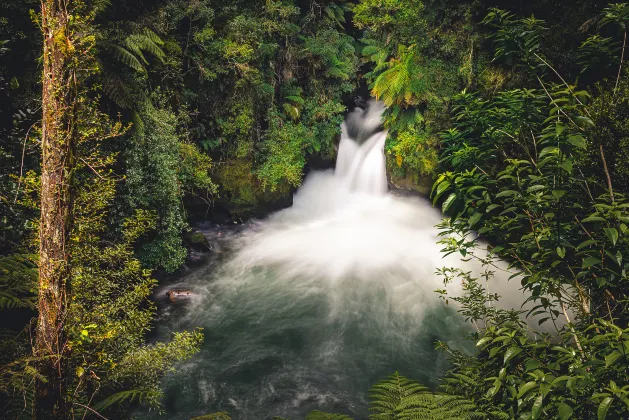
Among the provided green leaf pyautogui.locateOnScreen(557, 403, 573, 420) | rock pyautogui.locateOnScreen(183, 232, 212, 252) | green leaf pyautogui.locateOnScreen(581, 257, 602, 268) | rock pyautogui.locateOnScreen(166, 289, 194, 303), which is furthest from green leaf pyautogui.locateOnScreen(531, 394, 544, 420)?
rock pyautogui.locateOnScreen(183, 232, 212, 252)

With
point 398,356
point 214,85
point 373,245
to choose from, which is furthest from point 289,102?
point 398,356

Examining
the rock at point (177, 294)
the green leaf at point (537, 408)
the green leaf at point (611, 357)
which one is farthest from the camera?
the rock at point (177, 294)

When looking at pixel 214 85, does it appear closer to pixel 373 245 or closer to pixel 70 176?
pixel 373 245

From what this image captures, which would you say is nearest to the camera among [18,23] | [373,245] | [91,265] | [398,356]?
[91,265]

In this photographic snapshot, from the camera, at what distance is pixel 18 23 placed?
20.1 feet

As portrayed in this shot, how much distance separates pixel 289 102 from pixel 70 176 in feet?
43.1

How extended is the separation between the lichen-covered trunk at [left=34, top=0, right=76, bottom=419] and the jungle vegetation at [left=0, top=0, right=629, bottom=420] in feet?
0.04

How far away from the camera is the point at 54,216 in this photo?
2268mm

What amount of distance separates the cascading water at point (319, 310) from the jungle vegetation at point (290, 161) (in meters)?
1.08

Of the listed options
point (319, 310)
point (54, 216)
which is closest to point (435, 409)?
point (54, 216)

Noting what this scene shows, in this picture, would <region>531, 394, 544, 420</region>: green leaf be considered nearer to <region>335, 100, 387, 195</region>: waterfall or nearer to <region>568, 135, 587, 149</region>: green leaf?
<region>568, 135, 587, 149</region>: green leaf

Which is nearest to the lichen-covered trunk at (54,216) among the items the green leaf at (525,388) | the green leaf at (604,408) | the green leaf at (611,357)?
the green leaf at (525,388)

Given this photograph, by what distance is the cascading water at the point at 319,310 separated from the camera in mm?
7102

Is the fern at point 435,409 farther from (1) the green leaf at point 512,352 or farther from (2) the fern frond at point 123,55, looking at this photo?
(2) the fern frond at point 123,55
